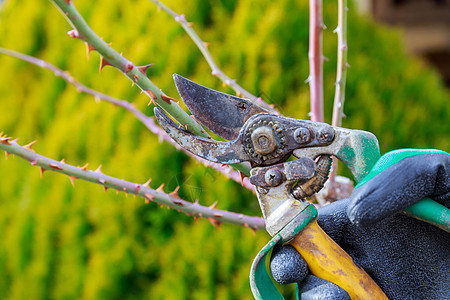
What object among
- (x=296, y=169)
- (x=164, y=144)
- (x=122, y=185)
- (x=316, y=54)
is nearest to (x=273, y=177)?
(x=296, y=169)

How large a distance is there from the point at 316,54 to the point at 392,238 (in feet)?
1.15

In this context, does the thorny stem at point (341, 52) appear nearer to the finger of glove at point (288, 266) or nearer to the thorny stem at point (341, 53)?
the thorny stem at point (341, 53)

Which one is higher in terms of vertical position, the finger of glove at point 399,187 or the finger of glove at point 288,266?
the finger of glove at point 399,187

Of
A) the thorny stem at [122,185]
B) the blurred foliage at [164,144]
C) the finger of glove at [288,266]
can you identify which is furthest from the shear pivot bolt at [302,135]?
the blurred foliage at [164,144]

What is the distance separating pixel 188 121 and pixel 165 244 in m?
0.61

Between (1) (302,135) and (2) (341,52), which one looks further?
(2) (341,52)

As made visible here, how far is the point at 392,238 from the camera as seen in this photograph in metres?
0.58

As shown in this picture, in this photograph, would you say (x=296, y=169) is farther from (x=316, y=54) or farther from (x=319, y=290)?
(x=316, y=54)

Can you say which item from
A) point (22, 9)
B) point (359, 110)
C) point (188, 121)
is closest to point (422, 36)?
point (359, 110)

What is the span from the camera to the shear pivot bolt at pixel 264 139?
55 cm

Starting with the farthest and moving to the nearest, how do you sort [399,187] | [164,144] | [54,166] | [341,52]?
[164,144] → [341,52] → [54,166] → [399,187]

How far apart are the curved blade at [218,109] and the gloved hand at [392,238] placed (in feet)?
0.47

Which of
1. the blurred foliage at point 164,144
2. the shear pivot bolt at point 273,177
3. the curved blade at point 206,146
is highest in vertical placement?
the curved blade at point 206,146

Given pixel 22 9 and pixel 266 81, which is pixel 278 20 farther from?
pixel 22 9
